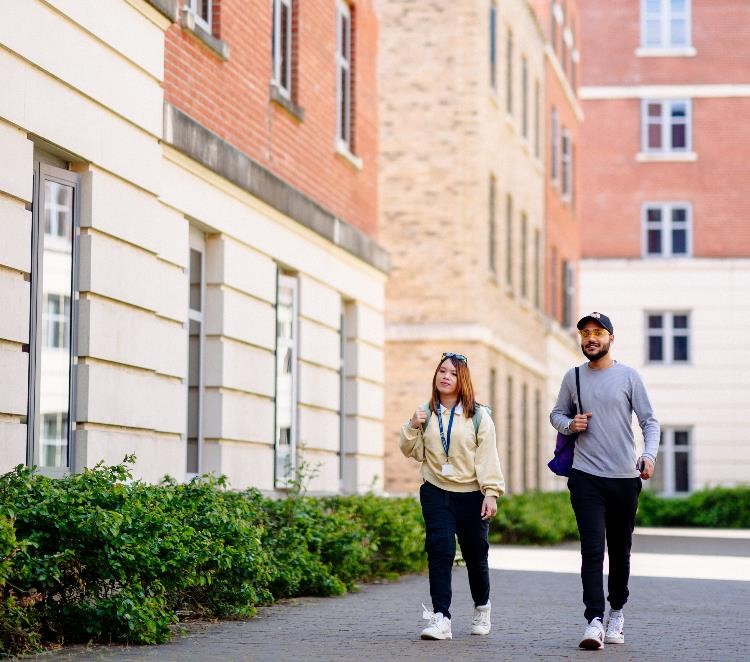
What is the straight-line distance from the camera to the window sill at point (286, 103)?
58.5 ft

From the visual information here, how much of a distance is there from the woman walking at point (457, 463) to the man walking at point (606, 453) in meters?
0.54

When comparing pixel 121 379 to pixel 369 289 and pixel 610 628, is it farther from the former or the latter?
pixel 369 289

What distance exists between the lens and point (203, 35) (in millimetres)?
15445

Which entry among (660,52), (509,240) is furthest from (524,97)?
(660,52)

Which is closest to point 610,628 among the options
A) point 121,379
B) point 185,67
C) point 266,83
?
point 121,379

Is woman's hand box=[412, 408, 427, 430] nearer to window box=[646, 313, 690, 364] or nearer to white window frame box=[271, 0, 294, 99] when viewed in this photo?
white window frame box=[271, 0, 294, 99]

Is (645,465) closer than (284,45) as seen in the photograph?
Yes

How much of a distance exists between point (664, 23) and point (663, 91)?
2071mm

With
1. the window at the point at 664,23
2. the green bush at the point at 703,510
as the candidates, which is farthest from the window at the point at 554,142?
the window at the point at 664,23

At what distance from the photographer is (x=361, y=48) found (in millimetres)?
22141

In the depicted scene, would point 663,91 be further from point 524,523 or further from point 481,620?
point 481,620

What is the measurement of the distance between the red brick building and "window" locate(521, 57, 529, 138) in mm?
13681

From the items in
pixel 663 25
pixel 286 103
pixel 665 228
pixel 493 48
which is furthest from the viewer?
pixel 663 25

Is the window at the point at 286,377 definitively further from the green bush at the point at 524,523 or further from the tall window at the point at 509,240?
the tall window at the point at 509,240
